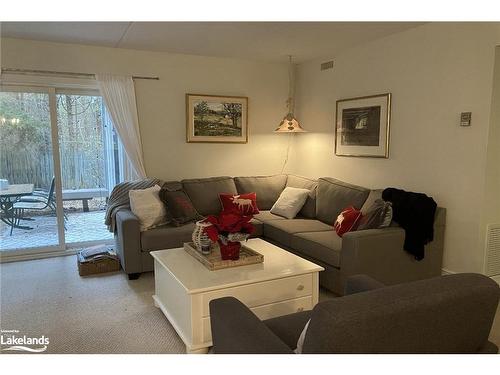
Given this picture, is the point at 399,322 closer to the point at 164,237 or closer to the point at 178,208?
the point at 164,237

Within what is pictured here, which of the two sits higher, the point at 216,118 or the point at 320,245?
the point at 216,118

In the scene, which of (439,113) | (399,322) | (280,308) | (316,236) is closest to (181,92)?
(316,236)

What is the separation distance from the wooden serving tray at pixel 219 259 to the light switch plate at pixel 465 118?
207 centimetres

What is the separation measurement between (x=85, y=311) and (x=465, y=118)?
3452mm

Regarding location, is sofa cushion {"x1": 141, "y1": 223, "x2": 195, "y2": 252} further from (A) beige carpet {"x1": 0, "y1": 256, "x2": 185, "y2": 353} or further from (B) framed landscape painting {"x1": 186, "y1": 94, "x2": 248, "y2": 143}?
(B) framed landscape painting {"x1": 186, "y1": 94, "x2": 248, "y2": 143}

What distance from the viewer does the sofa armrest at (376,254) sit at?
300cm

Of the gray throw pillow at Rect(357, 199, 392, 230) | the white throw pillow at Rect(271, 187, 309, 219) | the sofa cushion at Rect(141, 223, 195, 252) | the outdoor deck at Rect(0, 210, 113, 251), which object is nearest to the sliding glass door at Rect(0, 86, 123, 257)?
the outdoor deck at Rect(0, 210, 113, 251)

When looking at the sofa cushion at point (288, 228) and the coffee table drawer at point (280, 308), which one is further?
the sofa cushion at point (288, 228)


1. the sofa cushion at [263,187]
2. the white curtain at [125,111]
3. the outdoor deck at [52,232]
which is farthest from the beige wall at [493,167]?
the outdoor deck at [52,232]

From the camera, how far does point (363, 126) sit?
425 cm

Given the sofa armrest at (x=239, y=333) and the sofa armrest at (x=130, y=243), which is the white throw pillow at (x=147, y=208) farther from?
the sofa armrest at (x=239, y=333)
